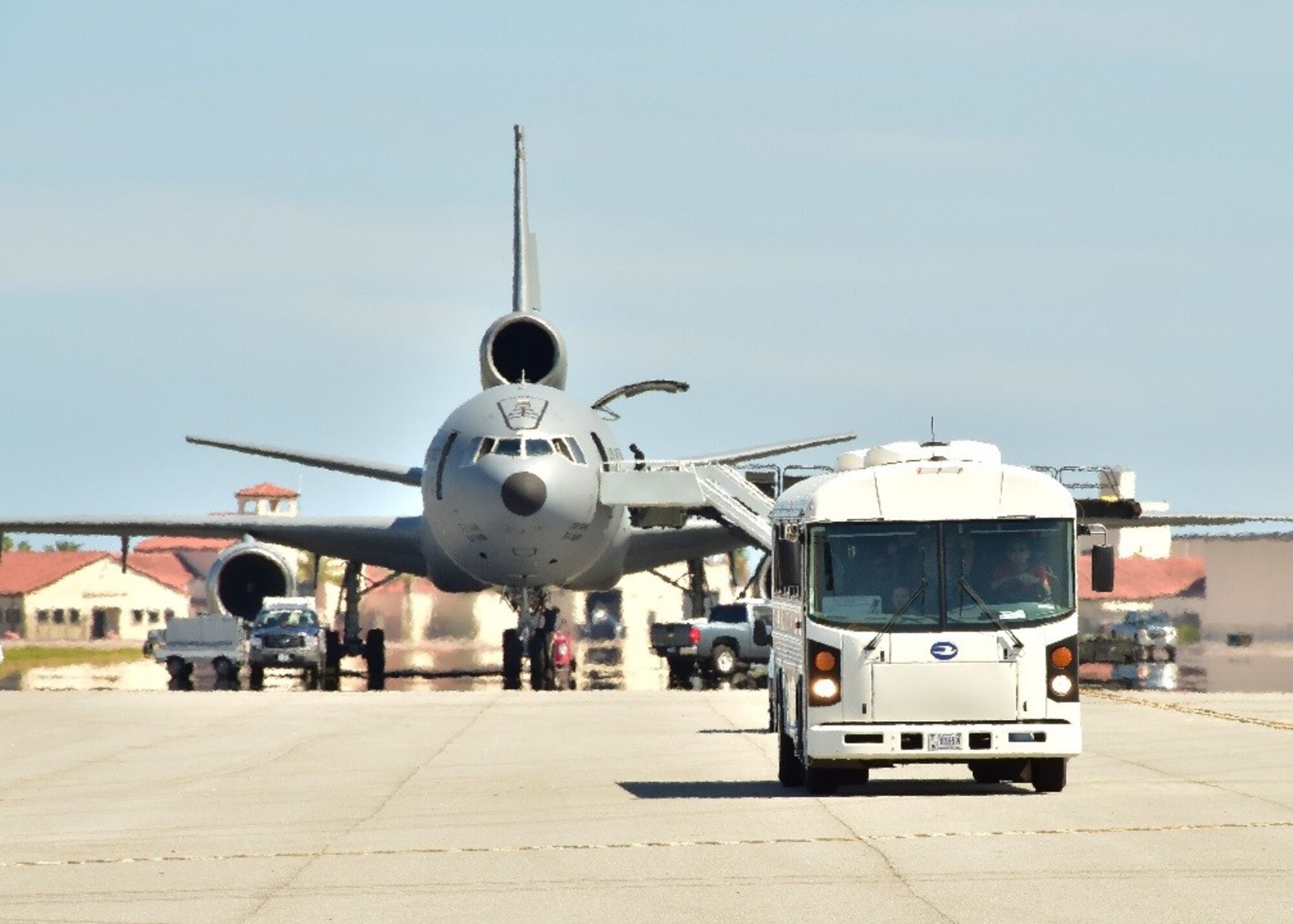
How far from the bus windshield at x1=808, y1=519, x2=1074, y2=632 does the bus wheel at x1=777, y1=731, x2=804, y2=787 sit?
1.37 meters

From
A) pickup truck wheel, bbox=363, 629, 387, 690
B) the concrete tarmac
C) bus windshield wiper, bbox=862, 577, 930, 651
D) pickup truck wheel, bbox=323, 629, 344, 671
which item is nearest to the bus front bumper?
the concrete tarmac

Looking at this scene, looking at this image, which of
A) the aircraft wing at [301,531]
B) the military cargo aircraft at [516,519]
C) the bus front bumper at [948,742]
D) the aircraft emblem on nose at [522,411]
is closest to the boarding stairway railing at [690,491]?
the military cargo aircraft at [516,519]

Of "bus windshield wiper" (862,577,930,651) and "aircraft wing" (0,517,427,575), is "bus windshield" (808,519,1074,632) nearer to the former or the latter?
"bus windshield wiper" (862,577,930,651)

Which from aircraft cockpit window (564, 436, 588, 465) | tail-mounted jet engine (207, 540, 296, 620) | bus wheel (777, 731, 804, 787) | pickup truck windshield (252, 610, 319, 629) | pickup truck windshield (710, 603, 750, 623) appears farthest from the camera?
pickup truck windshield (252, 610, 319, 629)

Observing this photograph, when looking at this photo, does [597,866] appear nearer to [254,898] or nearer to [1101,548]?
[254,898]

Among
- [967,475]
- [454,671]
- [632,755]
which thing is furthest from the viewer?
[454,671]

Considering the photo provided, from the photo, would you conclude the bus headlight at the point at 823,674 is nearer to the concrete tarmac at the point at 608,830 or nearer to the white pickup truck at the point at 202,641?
the concrete tarmac at the point at 608,830

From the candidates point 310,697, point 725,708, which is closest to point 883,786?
point 725,708

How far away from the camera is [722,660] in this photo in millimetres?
49531

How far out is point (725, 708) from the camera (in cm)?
3462

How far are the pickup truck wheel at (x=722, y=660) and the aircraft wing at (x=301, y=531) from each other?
6268mm

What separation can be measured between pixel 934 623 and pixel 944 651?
1.01 feet

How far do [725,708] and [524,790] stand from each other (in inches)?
562

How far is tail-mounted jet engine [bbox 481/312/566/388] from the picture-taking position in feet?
160
